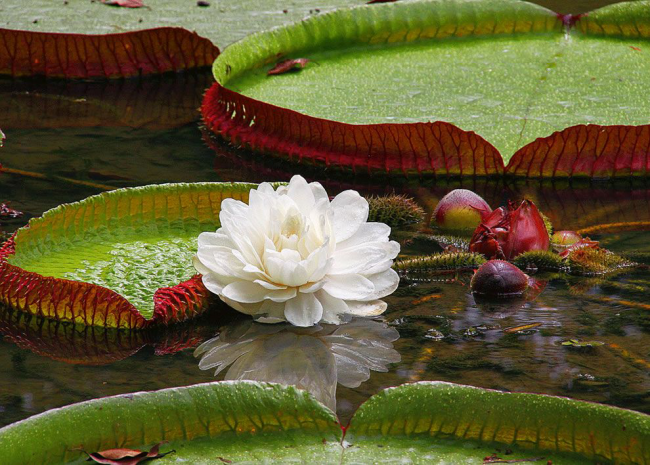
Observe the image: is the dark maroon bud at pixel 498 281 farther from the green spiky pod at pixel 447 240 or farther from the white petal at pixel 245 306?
the white petal at pixel 245 306

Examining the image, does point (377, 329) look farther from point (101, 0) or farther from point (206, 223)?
point (101, 0)

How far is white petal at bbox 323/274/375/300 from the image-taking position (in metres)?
2.05

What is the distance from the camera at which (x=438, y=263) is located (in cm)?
247

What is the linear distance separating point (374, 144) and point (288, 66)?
0.89 metres

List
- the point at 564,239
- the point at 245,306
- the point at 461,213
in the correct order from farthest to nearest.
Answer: the point at 461,213
the point at 564,239
the point at 245,306

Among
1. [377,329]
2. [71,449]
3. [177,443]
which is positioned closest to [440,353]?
[377,329]

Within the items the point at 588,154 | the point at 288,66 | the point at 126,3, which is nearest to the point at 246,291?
the point at 588,154

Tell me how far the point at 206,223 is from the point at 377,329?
1.96 ft

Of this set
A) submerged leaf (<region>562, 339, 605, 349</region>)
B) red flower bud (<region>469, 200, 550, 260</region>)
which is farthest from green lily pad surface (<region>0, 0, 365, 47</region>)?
submerged leaf (<region>562, 339, 605, 349</region>)

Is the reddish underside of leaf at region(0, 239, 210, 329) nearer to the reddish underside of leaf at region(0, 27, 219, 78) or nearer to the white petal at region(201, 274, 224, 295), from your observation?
the white petal at region(201, 274, 224, 295)

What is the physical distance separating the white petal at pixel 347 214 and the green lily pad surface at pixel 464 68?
3.79 ft

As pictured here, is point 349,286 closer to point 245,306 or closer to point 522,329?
point 245,306

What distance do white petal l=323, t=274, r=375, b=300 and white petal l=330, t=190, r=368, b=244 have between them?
0.09 metres

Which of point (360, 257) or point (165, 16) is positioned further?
point (165, 16)
